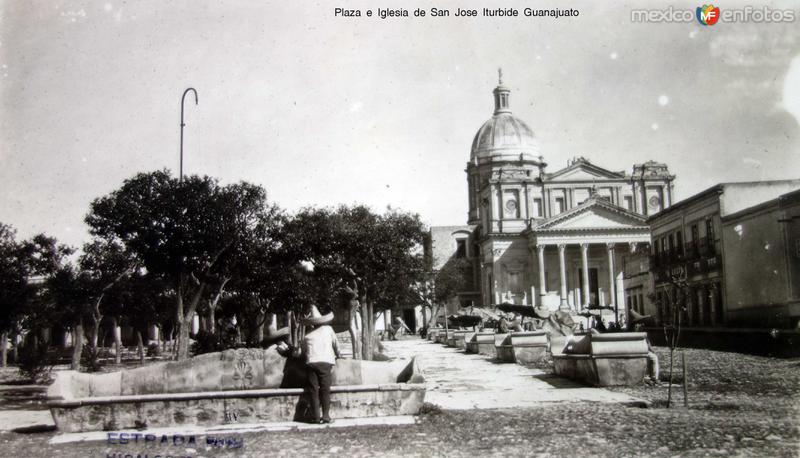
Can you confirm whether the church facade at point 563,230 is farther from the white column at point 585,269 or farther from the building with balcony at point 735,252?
the building with balcony at point 735,252

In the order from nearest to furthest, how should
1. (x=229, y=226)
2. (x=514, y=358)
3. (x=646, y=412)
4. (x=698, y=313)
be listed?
(x=646, y=412) → (x=514, y=358) → (x=229, y=226) → (x=698, y=313)

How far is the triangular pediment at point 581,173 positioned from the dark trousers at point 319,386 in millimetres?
70276

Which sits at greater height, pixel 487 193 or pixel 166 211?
pixel 487 193

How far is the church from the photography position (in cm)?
6969

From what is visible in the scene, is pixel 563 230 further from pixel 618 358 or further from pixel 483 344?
pixel 618 358

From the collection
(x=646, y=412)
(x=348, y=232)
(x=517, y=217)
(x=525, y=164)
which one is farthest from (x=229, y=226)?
(x=525, y=164)

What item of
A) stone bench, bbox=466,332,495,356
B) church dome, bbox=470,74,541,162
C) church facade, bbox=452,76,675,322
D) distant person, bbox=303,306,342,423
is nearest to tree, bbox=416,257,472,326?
A: church facade, bbox=452,76,675,322

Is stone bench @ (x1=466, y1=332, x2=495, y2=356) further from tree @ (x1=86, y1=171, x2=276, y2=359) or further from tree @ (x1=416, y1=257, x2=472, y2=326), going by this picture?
tree @ (x1=416, y1=257, x2=472, y2=326)

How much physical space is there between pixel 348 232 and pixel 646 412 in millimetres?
19700

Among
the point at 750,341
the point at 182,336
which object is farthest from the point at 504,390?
the point at 750,341

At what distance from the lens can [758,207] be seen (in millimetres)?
29422

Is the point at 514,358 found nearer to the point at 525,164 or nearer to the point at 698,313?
the point at 698,313

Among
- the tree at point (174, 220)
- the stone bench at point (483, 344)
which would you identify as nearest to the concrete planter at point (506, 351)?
the stone bench at point (483, 344)

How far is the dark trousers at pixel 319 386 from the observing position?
347 inches
